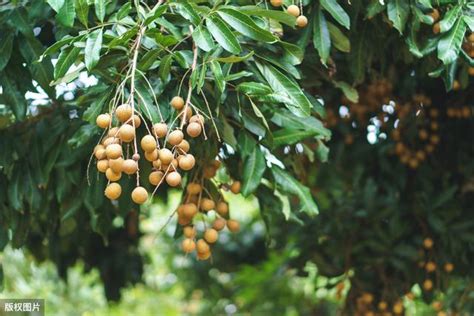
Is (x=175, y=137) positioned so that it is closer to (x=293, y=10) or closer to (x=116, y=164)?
(x=116, y=164)

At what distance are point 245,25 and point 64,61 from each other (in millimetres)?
330

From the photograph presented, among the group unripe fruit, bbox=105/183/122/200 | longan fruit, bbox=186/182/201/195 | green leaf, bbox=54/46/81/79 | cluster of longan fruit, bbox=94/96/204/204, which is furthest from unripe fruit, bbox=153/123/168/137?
Result: longan fruit, bbox=186/182/201/195

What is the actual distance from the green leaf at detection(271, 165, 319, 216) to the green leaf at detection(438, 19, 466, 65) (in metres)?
0.41

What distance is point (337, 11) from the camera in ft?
5.39

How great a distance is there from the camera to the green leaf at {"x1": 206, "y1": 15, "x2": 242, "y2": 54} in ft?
4.70

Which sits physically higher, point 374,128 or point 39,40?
point 39,40

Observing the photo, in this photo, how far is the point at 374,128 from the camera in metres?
2.74

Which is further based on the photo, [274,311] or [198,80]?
[274,311]

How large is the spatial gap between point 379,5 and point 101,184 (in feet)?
2.36

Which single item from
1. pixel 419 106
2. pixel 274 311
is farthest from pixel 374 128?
pixel 274 311

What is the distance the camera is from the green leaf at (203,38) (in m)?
1.44

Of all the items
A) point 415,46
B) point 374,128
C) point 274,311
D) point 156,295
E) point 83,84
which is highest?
point 415,46

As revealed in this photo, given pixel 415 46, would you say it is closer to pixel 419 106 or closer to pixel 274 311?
pixel 419 106

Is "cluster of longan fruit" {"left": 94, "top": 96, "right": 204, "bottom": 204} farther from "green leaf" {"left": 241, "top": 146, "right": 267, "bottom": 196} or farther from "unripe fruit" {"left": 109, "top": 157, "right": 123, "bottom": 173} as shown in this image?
"green leaf" {"left": 241, "top": 146, "right": 267, "bottom": 196}
